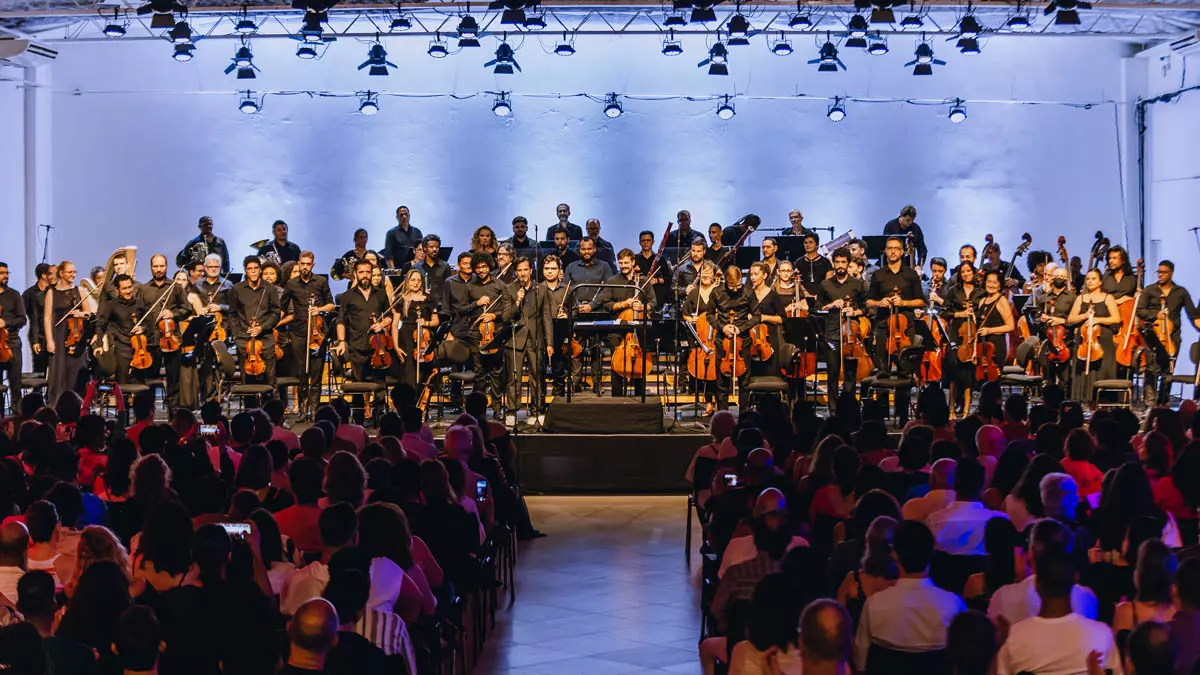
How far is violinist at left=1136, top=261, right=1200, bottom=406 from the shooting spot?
14.4m

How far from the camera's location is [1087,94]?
2077cm

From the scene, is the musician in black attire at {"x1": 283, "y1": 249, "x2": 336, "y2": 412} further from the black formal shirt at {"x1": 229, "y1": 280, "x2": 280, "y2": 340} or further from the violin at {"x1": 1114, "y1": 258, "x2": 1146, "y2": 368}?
the violin at {"x1": 1114, "y1": 258, "x2": 1146, "y2": 368}

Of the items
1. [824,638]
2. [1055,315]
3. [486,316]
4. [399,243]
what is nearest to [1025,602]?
[824,638]

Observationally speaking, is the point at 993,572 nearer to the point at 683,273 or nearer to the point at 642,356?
the point at 642,356

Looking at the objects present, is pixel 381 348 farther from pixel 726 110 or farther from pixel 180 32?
pixel 726 110

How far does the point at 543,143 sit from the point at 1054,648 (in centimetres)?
1682

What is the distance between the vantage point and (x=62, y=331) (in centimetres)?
1452

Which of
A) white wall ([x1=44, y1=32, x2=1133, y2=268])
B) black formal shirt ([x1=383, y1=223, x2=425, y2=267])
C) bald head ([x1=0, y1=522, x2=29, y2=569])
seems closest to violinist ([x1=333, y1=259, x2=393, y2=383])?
black formal shirt ([x1=383, y1=223, x2=425, y2=267])

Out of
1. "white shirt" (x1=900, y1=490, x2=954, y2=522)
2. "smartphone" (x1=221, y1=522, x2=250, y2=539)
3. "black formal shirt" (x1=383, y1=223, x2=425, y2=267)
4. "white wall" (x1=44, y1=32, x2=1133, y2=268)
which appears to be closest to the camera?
"smartphone" (x1=221, y1=522, x2=250, y2=539)

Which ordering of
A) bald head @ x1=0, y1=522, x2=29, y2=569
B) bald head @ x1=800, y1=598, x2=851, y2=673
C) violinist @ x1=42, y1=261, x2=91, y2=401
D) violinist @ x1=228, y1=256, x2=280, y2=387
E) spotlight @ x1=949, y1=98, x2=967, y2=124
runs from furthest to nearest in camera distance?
spotlight @ x1=949, y1=98, x2=967, y2=124
violinist @ x1=42, y1=261, x2=91, y2=401
violinist @ x1=228, y1=256, x2=280, y2=387
bald head @ x1=0, y1=522, x2=29, y2=569
bald head @ x1=800, y1=598, x2=851, y2=673

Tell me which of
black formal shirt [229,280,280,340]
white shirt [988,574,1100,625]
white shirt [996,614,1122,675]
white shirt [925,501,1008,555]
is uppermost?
black formal shirt [229,280,280,340]

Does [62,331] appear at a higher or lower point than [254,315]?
lower

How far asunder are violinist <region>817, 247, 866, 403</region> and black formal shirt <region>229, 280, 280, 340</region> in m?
5.57

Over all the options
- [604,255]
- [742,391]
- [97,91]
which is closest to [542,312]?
[742,391]
